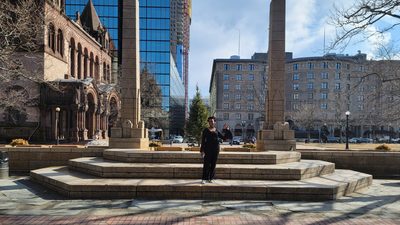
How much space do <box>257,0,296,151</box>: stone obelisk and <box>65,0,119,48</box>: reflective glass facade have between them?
7014cm

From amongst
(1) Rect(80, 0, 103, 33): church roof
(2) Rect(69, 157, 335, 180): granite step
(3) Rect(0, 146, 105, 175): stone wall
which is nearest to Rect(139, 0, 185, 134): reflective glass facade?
(1) Rect(80, 0, 103, 33): church roof

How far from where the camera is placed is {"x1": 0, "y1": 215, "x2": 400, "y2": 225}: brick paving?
7.52 meters

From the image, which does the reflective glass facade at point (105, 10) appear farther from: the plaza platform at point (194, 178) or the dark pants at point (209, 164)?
the dark pants at point (209, 164)

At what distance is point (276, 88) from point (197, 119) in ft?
36.8

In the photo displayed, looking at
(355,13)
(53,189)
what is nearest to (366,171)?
→ (355,13)

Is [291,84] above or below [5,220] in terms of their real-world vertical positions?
above

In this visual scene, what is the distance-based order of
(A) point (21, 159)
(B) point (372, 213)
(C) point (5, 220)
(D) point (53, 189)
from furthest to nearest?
(A) point (21, 159)
(D) point (53, 189)
(B) point (372, 213)
(C) point (5, 220)

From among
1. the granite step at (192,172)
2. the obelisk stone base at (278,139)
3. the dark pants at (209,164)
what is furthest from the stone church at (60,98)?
the dark pants at (209,164)

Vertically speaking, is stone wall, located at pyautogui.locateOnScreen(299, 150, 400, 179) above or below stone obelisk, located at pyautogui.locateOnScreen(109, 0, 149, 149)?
below

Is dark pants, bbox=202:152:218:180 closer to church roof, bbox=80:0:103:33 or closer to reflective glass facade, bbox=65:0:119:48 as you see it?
church roof, bbox=80:0:103:33

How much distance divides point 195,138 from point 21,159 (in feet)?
45.3

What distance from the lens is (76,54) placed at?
173ft

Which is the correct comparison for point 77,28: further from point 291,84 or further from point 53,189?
point 291,84

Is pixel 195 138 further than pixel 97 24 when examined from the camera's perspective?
No
